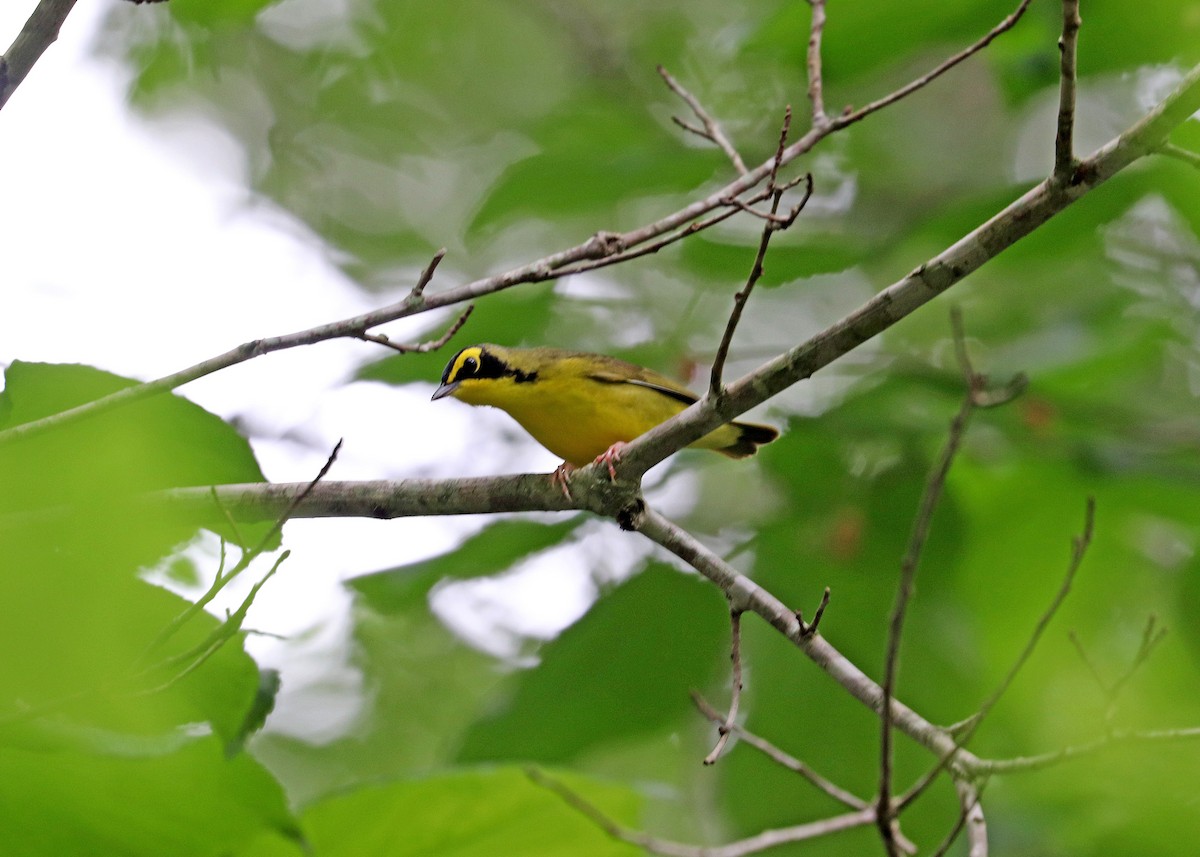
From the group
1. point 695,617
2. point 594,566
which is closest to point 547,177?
point 695,617

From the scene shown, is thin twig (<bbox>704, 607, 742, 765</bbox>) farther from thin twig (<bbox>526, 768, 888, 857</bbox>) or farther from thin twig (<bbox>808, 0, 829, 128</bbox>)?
thin twig (<bbox>808, 0, 829, 128</bbox>)

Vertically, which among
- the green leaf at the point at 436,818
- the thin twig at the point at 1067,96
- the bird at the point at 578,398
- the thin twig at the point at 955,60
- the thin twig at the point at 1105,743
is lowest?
the green leaf at the point at 436,818

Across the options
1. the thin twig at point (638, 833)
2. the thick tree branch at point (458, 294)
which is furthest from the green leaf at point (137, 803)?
the thick tree branch at point (458, 294)

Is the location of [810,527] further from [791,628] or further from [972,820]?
[972,820]

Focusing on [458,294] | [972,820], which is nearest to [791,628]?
[972,820]

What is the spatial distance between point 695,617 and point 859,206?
5.18 meters

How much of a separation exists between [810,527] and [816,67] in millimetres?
1980

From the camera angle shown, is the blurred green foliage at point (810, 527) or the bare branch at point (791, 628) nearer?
the blurred green foliage at point (810, 527)

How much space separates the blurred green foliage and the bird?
11.4 inches

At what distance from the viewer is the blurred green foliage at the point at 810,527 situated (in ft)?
7.57

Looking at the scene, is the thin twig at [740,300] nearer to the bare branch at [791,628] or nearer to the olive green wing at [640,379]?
the bare branch at [791,628]

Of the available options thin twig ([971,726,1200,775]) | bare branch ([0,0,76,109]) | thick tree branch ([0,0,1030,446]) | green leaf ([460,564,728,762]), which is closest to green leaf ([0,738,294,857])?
thick tree branch ([0,0,1030,446])

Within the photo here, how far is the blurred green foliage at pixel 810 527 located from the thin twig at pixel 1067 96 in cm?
128

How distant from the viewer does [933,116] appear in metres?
9.25
